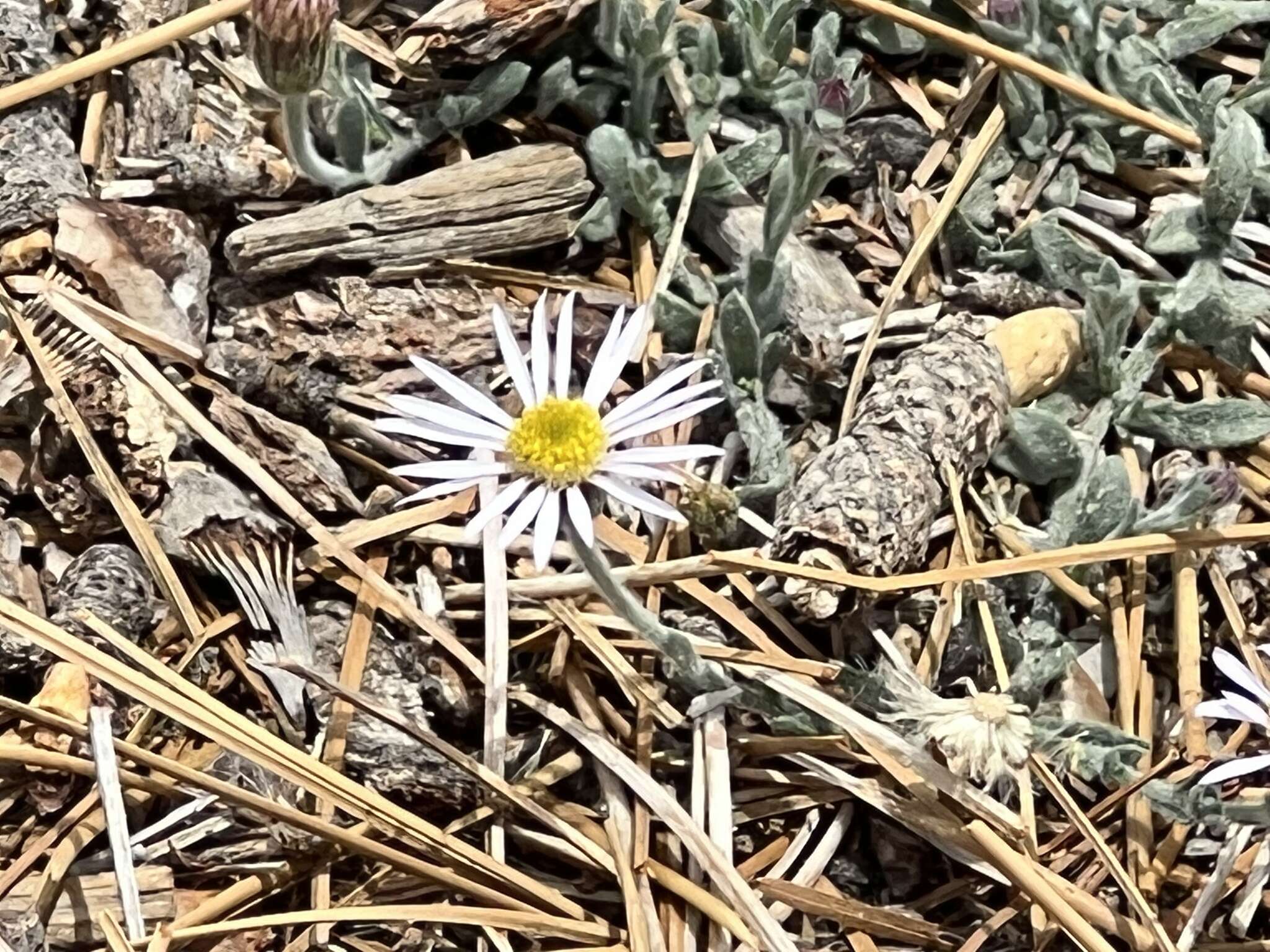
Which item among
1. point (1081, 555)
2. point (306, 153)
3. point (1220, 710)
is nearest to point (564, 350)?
point (306, 153)

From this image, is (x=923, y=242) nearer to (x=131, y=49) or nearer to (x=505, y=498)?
(x=505, y=498)

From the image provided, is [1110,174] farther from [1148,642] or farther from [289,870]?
[289,870]

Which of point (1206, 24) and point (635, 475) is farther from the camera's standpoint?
point (1206, 24)

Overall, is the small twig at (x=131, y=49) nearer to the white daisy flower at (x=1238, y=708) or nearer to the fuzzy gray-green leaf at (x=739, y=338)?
the fuzzy gray-green leaf at (x=739, y=338)

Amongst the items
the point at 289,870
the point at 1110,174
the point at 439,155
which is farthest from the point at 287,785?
the point at 1110,174

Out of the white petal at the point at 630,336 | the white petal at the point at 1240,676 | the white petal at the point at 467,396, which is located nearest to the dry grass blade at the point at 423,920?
the white petal at the point at 467,396

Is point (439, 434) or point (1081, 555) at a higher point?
point (439, 434)
